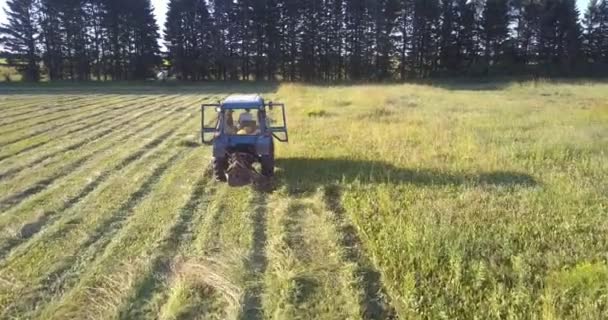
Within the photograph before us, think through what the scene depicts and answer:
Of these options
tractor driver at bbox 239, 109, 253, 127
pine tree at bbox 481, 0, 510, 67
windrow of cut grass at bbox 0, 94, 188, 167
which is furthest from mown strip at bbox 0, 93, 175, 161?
pine tree at bbox 481, 0, 510, 67

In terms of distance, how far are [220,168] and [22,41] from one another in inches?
1920

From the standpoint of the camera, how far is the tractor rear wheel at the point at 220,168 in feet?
24.5

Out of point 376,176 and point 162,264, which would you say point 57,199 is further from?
point 376,176

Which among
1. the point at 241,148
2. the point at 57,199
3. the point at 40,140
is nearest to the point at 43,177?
the point at 57,199

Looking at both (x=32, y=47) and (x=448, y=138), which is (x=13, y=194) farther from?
(x=32, y=47)

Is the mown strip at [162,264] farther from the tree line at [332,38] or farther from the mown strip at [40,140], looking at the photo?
the tree line at [332,38]

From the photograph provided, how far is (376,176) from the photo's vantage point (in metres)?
7.41

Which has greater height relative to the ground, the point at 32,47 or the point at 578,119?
the point at 32,47

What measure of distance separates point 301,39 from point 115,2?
20.0 meters

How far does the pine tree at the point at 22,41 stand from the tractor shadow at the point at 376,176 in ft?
155

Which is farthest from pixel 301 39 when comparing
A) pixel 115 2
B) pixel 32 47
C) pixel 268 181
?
pixel 268 181

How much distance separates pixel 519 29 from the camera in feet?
159

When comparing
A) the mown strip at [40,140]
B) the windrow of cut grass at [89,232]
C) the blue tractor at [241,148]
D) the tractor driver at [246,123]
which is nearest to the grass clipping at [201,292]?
the windrow of cut grass at [89,232]

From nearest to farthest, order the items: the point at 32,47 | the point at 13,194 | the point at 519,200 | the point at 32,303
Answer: the point at 32,303
the point at 519,200
the point at 13,194
the point at 32,47
